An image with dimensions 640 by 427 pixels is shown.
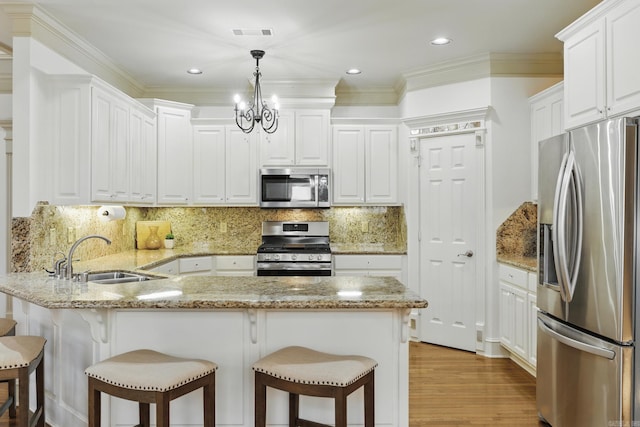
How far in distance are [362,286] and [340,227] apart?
300 centimetres

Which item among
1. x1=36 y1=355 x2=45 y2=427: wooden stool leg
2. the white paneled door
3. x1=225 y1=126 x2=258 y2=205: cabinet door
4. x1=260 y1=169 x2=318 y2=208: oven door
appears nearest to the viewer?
x1=36 y1=355 x2=45 y2=427: wooden stool leg

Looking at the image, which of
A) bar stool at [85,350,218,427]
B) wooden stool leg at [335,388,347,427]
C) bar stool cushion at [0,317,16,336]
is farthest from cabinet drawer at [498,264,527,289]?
bar stool cushion at [0,317,16,336]

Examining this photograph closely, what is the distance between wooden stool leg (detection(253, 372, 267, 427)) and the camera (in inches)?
79.7

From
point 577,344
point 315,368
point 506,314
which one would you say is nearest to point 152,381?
point 315,368

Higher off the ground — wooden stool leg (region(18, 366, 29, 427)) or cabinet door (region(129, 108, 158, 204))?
cabinet door (region(129, 108, 158, 204))

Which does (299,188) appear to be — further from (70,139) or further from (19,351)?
(19,351)

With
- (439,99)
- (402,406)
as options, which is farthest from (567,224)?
(439,99)

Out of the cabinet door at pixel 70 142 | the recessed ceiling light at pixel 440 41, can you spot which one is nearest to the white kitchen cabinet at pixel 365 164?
the recessed ceiling light at pixel 440 41

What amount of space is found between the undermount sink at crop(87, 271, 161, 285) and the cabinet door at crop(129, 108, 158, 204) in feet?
3.32

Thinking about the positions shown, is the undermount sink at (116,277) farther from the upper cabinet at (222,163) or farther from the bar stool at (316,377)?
the upper cabinet at (222,163)

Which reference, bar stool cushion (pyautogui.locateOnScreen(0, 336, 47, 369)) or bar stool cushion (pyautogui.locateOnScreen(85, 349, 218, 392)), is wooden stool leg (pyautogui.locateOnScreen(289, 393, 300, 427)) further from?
bar stool cushion (pyautogui.locateOnScreen(0, 336, 47, 369))

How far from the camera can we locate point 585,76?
2811 mm

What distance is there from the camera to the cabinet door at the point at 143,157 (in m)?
4.31

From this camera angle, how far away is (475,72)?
4391mm
